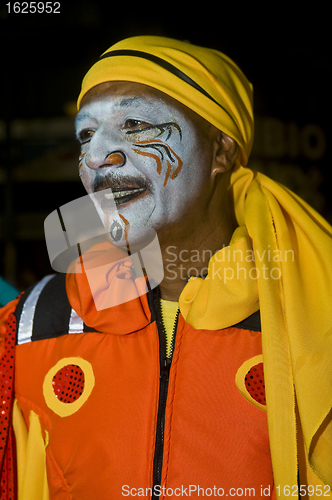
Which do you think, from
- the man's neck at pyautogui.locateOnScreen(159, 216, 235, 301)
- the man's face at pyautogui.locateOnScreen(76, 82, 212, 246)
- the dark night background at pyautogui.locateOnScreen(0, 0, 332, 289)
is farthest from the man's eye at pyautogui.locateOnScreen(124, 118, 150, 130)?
the dark night background at pyautogui.locateOnScreen(0, 0, 332, 289)

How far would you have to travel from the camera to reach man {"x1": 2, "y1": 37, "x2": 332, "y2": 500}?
1.22m

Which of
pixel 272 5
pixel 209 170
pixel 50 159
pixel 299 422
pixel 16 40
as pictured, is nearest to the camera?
pixel 299 422

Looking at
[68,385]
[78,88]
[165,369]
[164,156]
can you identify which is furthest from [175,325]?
[78,88]

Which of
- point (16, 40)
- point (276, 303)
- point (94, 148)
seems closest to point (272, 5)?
point (16, 40)

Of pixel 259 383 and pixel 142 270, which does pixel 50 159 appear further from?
pixel 259 383

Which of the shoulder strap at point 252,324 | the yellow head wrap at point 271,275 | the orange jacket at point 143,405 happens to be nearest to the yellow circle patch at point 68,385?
the orange jacket at point 143,405

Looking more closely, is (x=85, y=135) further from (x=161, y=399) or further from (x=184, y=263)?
(x=161, y=399)

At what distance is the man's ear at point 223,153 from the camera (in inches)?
59.5

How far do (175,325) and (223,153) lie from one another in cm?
57

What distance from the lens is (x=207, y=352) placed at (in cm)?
132

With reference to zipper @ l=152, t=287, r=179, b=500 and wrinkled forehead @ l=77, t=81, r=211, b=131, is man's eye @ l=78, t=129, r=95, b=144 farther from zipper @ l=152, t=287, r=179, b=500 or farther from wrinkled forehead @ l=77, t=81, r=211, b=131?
zipper @ l=152, t=287, r=179, b=500

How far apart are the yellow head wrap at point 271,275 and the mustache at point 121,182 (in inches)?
10.9

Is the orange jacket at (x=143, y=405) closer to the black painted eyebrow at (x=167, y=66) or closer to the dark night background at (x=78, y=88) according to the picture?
the black painted eyebrow at (x=167, y=66)

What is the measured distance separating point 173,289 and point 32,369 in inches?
18.9
